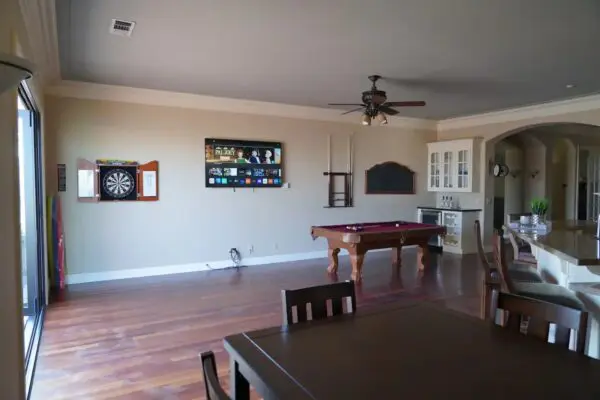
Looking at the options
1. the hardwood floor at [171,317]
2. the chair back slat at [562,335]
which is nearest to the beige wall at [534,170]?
the hardwood floor at [171,317]

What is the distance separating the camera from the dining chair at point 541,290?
244cm

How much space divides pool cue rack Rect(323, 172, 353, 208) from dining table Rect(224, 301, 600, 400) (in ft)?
19.3

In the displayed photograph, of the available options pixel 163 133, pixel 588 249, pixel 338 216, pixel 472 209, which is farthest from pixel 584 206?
pixel 163 133

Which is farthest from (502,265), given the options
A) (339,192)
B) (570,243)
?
(339,192)

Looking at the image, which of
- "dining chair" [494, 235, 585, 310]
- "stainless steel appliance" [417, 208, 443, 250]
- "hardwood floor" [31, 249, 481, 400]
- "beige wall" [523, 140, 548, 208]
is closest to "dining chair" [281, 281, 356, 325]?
"hardwood floor" [31, 249, 481, 400]

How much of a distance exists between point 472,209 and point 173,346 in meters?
6.56

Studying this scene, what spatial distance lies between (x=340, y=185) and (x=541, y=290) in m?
5.28

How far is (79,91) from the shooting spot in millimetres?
5562

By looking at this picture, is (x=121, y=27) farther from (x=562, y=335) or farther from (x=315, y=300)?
(x=562, y=335)

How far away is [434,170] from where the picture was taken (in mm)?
8719

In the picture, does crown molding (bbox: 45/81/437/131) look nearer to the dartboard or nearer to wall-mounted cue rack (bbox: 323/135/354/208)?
wall-mounted cue rack (bbox: 323/135/354/208)

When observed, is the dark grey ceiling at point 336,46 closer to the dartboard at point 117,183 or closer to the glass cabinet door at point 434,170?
the dartboard at point 117,183

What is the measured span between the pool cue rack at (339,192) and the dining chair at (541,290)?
4712 mm

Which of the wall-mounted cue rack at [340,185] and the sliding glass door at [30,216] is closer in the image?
the sliding glass door at [30,216]
